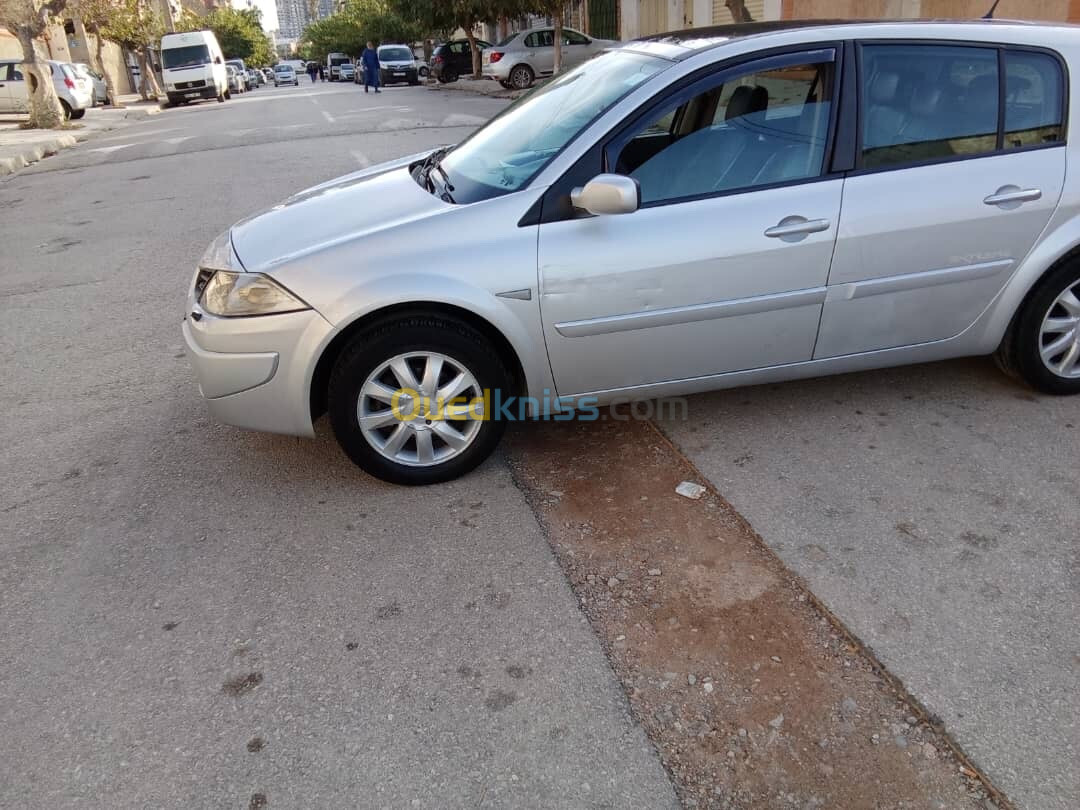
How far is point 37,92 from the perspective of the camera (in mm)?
21594

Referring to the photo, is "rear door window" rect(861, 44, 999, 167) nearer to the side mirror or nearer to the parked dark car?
the side mirror

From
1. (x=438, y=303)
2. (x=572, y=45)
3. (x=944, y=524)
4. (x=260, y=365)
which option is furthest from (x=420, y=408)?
(x=572, y=45)

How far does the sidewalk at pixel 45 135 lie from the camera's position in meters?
15.7

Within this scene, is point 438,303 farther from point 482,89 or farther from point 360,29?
point 360,29

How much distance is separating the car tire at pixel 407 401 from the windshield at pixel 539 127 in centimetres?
60

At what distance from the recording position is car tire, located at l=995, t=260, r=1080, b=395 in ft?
12.3

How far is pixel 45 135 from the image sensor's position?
65.1ft

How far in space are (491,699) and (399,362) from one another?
4.60 feet

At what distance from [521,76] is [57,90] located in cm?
1323

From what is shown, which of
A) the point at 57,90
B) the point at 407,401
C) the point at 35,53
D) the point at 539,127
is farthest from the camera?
the point at 57,90

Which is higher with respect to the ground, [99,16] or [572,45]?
[99,16]

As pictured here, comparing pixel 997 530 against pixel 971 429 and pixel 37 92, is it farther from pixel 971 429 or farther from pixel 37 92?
pixel 37 92

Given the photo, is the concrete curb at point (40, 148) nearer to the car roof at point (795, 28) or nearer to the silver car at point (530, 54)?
the silver car at point (530, 54)

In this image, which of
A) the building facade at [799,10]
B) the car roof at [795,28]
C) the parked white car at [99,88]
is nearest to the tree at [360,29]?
the parked white car at [99,88]
